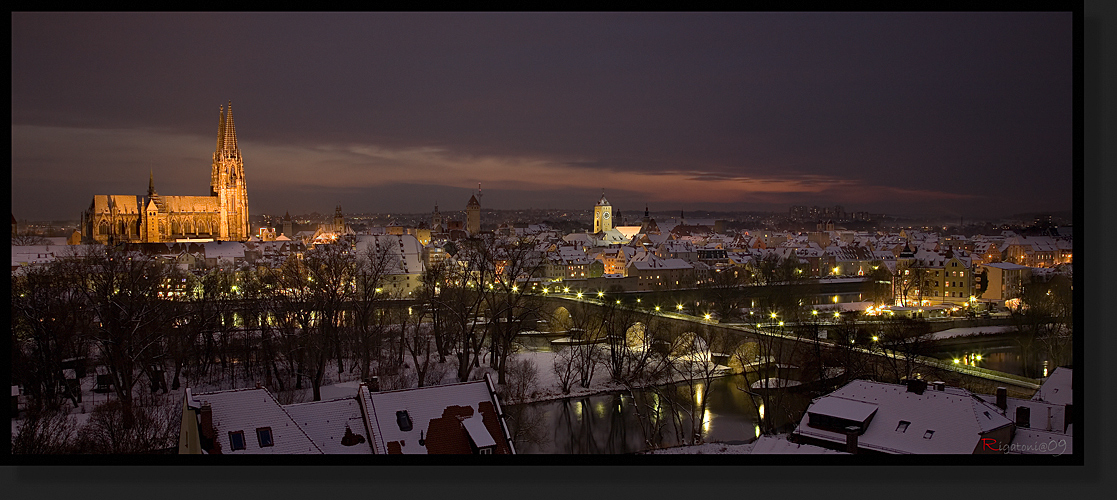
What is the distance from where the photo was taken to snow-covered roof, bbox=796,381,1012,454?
269 inches

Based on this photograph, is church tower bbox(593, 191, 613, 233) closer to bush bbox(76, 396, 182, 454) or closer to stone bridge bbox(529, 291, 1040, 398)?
stone bridge bbox(529, 291, 1040, 398)

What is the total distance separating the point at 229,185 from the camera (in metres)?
44.5

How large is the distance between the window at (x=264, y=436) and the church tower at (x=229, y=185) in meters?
41.0

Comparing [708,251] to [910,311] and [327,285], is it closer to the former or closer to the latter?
[910,311]

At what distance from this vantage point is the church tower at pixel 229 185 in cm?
4438

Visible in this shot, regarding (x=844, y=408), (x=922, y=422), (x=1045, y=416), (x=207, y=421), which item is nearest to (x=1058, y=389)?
(x=1045, y=416)

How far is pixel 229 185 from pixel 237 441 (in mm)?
41520

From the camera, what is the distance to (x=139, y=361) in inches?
500

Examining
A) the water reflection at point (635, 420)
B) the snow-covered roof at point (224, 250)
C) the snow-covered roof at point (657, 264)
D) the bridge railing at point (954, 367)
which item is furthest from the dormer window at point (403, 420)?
the snow-covered roof at point (224, 250)

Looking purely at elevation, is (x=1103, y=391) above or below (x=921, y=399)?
above

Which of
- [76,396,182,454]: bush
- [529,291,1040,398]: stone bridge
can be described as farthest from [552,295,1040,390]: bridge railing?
[76,396,182,454]: bush

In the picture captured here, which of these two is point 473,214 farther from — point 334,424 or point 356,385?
point 334,424
